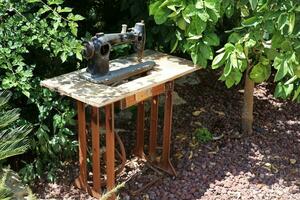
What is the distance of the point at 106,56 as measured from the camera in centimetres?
270

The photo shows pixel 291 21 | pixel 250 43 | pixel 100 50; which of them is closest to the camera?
pixel 291 21

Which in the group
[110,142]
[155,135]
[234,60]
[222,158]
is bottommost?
[222,158]

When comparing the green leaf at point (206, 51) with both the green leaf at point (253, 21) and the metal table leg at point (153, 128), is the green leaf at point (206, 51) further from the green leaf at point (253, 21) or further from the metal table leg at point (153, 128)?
the metal table leg at point (153, 128)

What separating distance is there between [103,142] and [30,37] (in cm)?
97

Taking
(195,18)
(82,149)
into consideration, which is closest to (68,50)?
(82,149)

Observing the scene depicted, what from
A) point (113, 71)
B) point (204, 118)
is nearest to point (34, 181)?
point (113, 71)

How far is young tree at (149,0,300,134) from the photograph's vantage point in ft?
8.71

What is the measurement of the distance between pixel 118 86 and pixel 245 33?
0.80 metres

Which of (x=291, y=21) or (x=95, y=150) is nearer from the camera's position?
(x=291, y=21)

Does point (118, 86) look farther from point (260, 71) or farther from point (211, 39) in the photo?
point (260, 71)

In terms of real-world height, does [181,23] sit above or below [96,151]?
above

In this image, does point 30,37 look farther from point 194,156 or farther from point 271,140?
point 271,140

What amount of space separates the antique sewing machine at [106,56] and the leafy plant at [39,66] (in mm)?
96

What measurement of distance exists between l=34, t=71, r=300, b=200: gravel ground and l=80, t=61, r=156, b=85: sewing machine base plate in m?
0.68
